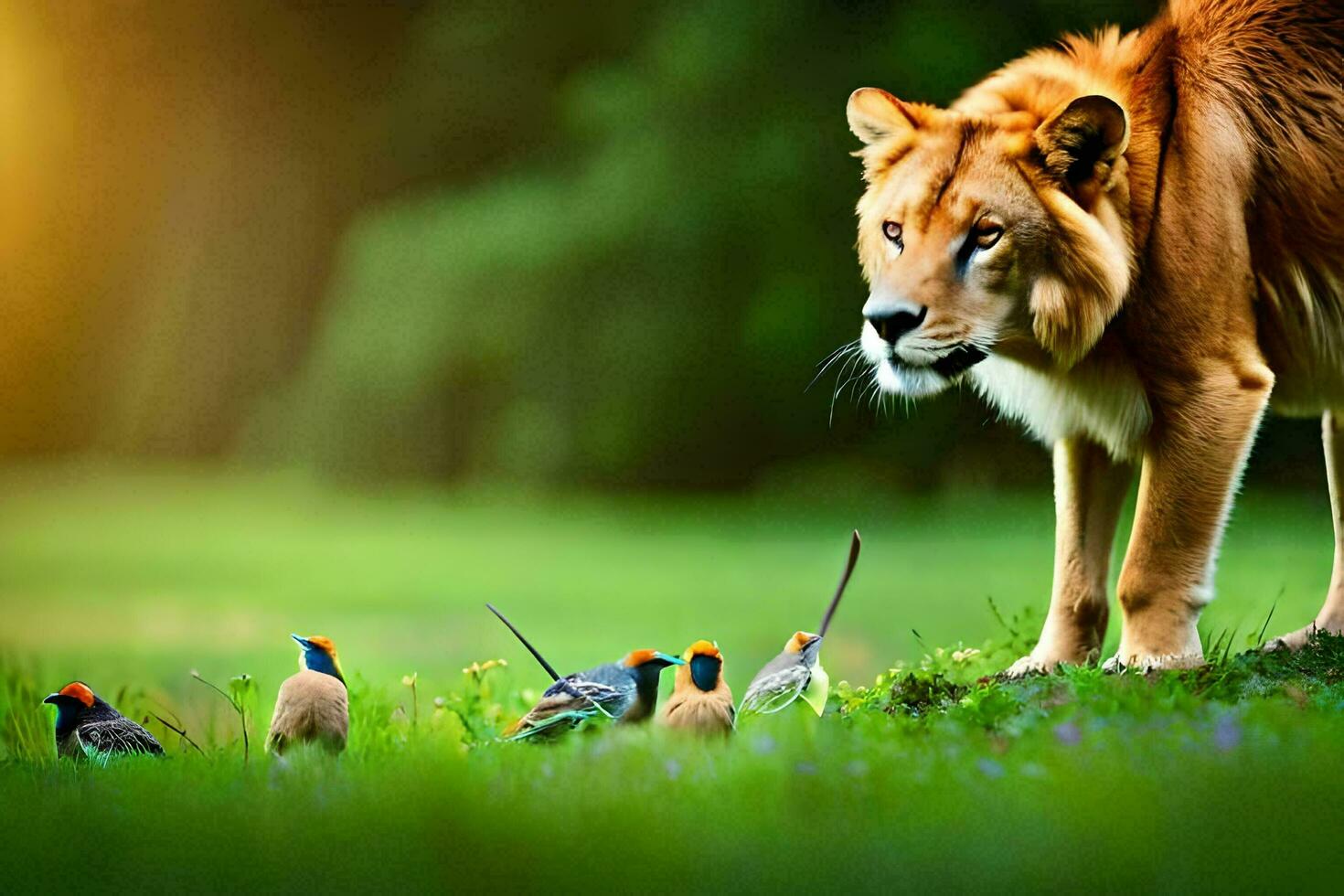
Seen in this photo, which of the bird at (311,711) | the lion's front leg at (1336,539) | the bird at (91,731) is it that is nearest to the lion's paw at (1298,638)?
the lion's front leg at (1336,539)

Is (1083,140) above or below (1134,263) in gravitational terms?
above

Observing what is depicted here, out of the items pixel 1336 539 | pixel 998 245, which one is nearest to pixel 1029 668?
pixel 1336 539

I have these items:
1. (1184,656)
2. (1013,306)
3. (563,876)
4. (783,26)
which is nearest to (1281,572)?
(1184,656)

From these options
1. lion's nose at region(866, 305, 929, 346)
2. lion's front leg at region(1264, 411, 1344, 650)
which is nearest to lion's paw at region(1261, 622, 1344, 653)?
lion's front leg at region(1264, 411, 1344, 650)

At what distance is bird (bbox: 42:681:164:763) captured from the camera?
3.98 metres

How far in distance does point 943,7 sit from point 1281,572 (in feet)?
11.3

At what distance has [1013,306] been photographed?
4.26m

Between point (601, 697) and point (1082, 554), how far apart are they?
5.57 ft

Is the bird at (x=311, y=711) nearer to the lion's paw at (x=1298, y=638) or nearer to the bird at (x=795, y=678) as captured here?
the bird at (x=795, y=678)

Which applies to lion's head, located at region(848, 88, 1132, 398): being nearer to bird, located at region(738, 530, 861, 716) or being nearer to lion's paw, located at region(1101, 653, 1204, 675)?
bird, located at region(738, 530, 861, 716)

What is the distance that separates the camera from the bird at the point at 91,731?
3.98 m

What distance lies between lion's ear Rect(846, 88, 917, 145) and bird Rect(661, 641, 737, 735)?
1531mm

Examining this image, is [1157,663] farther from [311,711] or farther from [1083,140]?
[311,711]

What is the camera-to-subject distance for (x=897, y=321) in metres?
4.10
